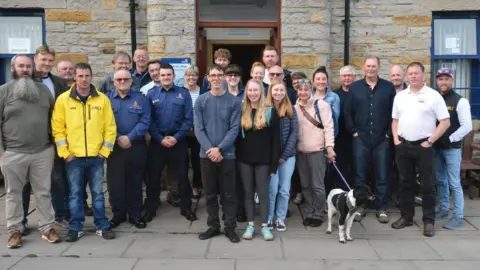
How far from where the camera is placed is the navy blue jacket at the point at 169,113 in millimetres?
5961

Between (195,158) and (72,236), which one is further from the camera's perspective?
(195,158)

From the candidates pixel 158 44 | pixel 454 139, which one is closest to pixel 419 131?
pixel 454 139

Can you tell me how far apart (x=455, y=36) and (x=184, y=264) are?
646 cm

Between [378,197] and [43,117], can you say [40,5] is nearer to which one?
[43,117]

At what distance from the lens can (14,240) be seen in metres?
5.18

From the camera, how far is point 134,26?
319 inches

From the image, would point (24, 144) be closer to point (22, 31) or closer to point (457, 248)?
point (22, 31)

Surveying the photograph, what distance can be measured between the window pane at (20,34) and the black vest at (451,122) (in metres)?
6.57

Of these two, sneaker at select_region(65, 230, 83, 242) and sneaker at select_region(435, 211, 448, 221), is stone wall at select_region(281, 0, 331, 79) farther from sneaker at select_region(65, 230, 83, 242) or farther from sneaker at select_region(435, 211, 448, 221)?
sneaker at select_region(65, 230, 83, 242)

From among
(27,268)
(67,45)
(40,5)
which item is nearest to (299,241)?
(27,268)

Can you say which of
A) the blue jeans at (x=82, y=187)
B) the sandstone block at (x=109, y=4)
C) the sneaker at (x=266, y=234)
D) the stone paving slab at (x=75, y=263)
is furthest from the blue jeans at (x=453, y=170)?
the sandstone block at (x=109, y=4)

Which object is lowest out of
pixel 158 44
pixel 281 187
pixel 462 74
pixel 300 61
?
pixel 281 187

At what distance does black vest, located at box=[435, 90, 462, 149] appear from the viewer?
5.86 m

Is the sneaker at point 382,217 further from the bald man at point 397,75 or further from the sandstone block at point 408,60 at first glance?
the sandstone block at point 408,60
